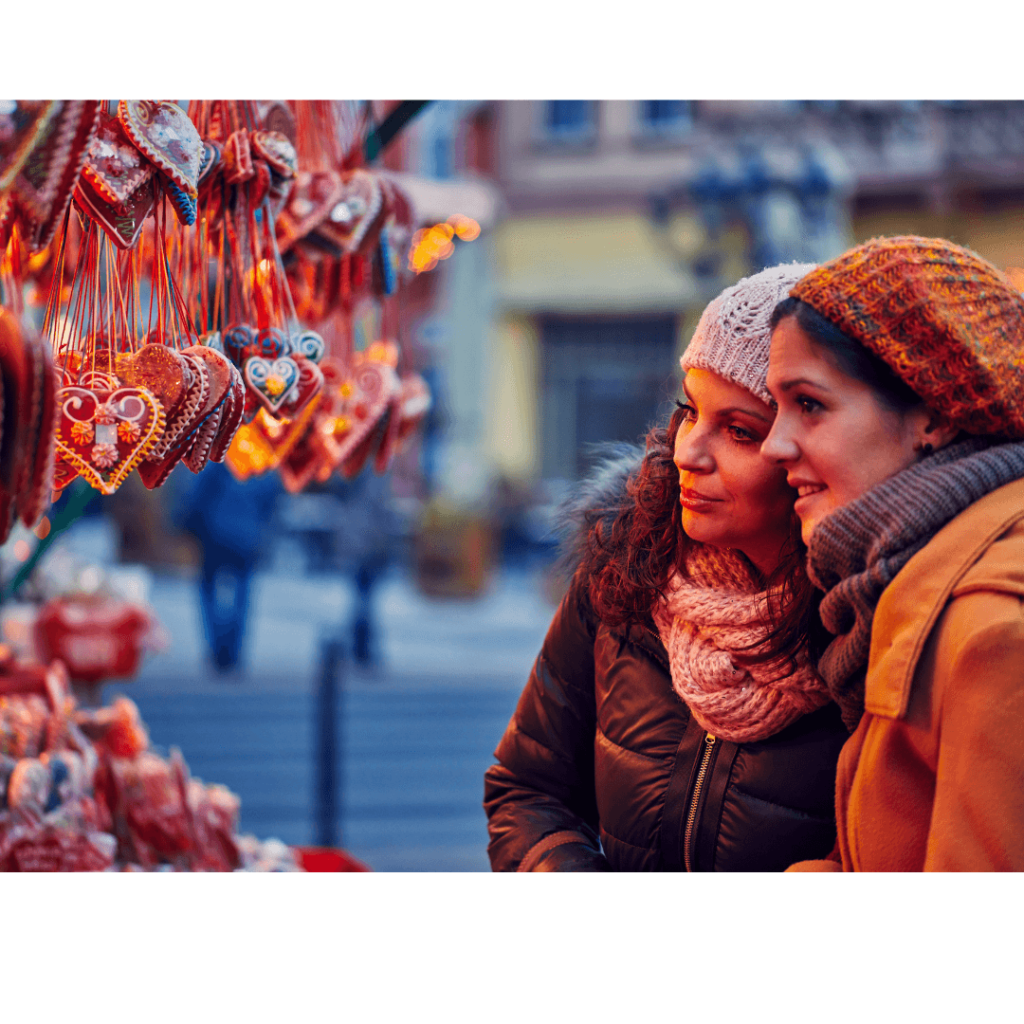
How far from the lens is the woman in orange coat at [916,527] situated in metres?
0.99

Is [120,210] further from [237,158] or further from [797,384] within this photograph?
[797,384]

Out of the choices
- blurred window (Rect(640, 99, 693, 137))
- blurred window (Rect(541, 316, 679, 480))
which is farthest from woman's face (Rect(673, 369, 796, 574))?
blurred window (Rect(640, 99, 693, 137))

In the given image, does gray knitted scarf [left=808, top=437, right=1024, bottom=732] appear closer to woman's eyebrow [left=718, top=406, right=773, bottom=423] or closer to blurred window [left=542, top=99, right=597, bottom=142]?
woman's eyebrow [left=718, top=406, right=773, bottom=423]

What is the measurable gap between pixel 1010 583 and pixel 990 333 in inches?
9.4

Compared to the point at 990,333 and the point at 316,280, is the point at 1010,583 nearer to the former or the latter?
the point at 990,333

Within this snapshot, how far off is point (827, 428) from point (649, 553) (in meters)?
0.32

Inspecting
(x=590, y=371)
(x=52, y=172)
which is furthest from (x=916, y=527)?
(x=590, y=371)

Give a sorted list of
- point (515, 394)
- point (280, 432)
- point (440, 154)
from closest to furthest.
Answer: point (280, 432) → point (515, 394) → point (440, 154)

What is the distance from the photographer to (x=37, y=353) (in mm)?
920

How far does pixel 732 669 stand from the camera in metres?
1.23

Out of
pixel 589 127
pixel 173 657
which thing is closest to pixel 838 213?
pixel 589 127

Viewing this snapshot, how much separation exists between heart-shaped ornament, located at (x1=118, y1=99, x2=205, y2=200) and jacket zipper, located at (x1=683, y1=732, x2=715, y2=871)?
87 cm

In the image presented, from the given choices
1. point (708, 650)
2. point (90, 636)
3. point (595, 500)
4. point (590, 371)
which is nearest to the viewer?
point (708, 650)

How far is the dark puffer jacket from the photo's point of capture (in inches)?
49.5
